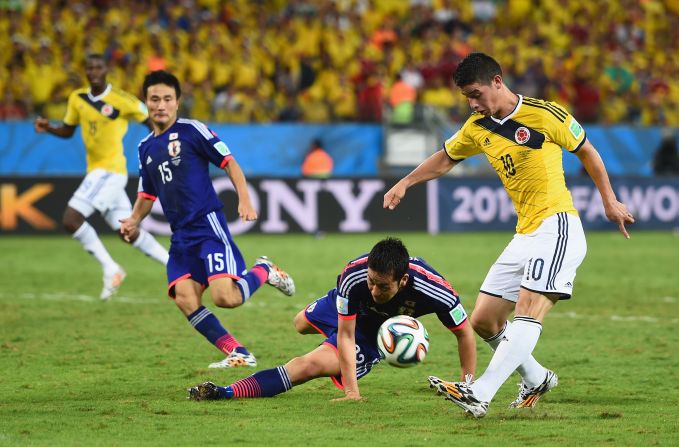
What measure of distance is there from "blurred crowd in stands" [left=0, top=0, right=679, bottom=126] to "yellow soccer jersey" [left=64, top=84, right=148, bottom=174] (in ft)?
24.2

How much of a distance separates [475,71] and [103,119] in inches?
277

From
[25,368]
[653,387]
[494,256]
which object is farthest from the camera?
[494,256]

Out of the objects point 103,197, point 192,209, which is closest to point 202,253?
point 192,209

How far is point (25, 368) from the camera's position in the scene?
8438mm

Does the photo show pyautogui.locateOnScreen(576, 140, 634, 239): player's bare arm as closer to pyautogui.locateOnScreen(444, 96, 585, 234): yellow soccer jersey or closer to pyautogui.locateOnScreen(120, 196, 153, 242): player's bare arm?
pyautogui.locateOnScreen(444, 96, 585, 234): yellow soccer jersey

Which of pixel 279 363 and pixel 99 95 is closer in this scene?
pixel 279 363

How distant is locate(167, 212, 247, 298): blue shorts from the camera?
8297mm

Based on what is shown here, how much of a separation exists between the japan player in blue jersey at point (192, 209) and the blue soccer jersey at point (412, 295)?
1.55 metres

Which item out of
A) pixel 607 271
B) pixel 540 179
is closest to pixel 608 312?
pixel 607 271

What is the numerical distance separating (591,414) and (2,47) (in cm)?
1756

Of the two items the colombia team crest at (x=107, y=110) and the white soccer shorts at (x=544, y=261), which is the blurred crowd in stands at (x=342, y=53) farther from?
the white soccer shorts at (x=544, y=261)

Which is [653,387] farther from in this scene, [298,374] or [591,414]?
[298,374]

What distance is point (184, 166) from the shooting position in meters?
8.40

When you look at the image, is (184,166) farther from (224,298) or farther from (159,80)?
(224,298)
